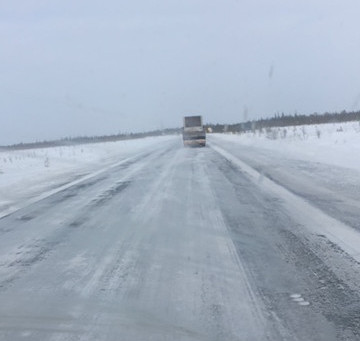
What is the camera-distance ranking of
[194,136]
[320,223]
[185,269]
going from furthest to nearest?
[194,136] → [320,223] → [185,269]

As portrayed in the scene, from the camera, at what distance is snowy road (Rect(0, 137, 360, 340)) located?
16.0ft

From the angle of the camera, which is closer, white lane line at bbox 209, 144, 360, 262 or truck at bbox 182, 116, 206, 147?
white lane line at bbox 209, 144, 360, 262

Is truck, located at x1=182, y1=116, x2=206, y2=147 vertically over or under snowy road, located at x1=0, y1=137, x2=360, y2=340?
under

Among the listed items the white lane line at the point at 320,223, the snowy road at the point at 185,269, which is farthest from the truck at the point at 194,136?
the snowy road at the point at 185,269

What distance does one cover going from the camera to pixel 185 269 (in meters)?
6.73

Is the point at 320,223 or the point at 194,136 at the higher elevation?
the point at 320,223

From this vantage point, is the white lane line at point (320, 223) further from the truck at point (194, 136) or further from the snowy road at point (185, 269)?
the truck at point (194, 136)

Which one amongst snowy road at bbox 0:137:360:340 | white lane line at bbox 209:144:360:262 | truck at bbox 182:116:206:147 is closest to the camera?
snowy road at bbox 0:137:360:340

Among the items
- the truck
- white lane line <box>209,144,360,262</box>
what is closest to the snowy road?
white lane line <box>209,144,360,262</box>

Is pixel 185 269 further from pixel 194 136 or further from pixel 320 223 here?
pixel 194 136

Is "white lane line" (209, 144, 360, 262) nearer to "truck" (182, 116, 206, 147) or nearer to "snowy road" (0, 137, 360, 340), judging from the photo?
"snowy road" (0, 137, 360, 340)

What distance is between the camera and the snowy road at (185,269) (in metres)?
4.86

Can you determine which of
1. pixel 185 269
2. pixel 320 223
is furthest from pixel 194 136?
pixel 185 269

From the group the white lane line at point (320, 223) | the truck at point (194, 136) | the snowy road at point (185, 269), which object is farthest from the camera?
the truck at point (194, 136)
